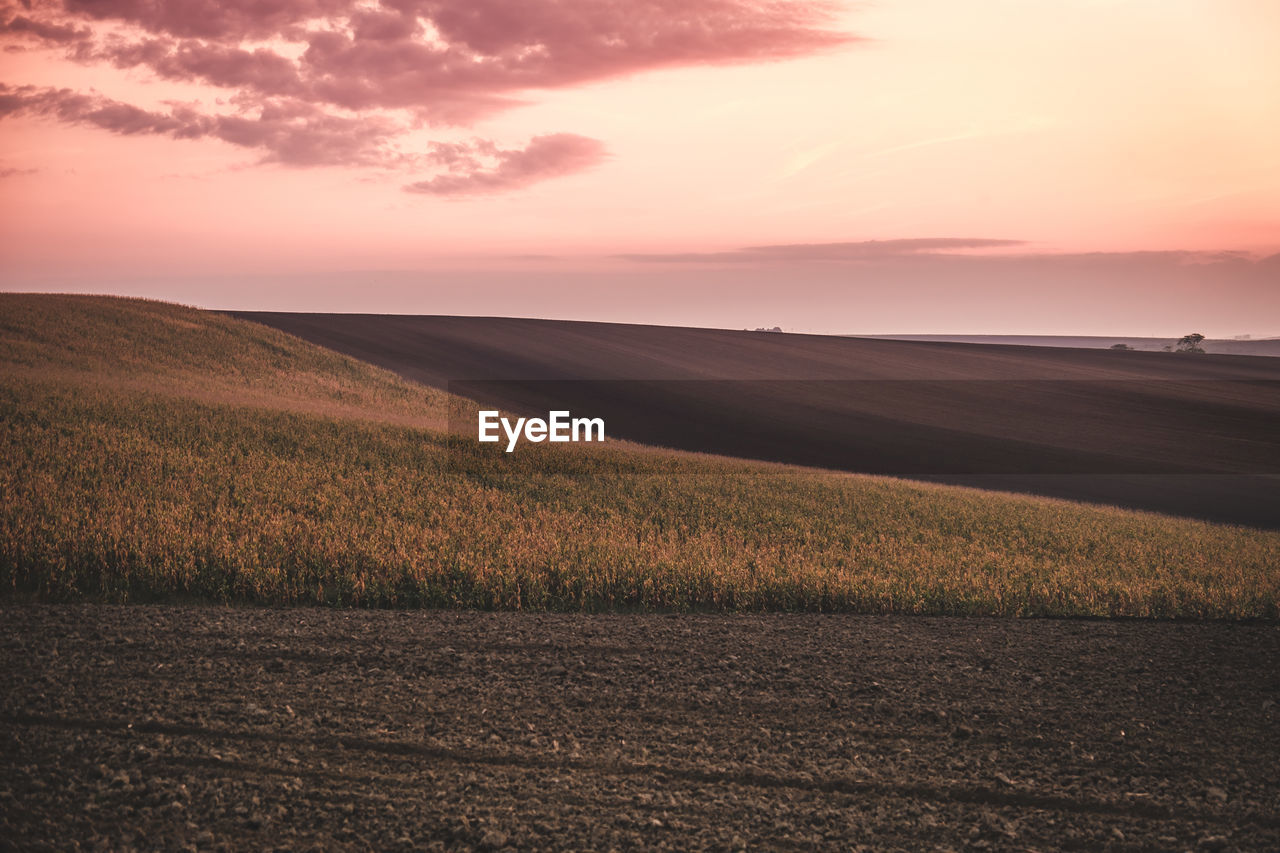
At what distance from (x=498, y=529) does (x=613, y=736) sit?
28.3 feet

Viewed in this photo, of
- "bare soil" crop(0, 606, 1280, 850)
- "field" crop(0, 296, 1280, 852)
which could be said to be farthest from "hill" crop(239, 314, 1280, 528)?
"bare soil" crop(0, 606, 1280, 850)

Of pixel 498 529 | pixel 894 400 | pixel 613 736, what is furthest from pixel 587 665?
pixel 894 400

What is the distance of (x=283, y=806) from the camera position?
594 centimetres

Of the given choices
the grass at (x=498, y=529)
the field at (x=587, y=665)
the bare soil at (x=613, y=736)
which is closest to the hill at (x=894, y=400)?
the grass at (x=498, y=529)

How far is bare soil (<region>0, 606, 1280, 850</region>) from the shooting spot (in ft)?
19.1

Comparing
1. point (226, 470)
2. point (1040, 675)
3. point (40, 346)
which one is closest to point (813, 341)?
point (40, 346)

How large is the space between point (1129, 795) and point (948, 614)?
570cm

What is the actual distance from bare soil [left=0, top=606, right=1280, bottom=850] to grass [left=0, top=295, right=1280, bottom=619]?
1.69 m

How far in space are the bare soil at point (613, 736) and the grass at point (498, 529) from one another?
66.6 inches

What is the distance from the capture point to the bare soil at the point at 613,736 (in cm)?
581

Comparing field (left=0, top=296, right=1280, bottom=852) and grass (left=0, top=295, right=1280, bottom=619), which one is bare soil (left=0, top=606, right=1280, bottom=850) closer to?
field (left=0, top=296, right=1280, bottom=852)

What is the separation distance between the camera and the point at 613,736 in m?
7.21

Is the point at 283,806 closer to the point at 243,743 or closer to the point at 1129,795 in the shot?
the point at 243,743

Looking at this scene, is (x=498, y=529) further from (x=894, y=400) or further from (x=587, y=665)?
(x=894, y=400)
